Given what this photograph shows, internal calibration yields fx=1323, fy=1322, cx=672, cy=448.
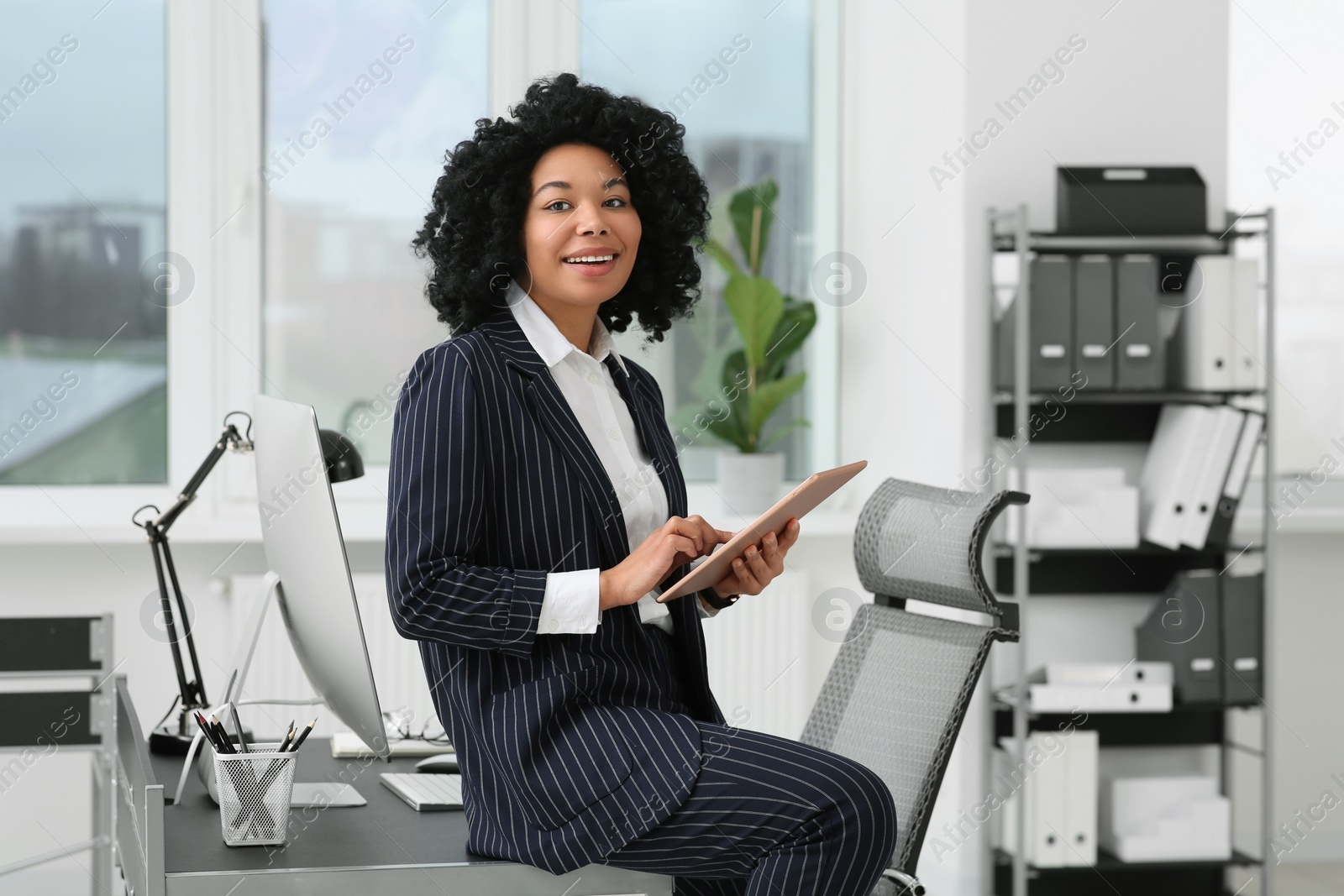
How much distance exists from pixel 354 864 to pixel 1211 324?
8.18 ft

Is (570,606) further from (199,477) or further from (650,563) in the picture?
(199,477)

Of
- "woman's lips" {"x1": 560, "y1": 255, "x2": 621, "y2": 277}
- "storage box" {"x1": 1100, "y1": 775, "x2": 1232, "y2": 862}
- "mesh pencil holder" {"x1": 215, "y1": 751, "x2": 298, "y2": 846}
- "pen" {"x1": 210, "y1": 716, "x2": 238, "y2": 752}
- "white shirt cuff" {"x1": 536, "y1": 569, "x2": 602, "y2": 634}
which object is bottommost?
"storage box" {"x1": 1100, "y1": 775, "x2": 1232, "y2": 862}

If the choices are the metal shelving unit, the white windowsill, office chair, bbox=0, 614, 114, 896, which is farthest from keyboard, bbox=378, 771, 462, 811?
the metal shelving unit

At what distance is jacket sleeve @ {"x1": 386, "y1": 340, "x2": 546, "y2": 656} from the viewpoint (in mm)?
1369

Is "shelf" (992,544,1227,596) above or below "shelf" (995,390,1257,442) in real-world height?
below

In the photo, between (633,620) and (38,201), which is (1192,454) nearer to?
(633,620)

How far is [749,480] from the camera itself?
3676 millimetres

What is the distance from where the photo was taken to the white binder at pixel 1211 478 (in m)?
3.11

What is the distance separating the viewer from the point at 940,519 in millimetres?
1846

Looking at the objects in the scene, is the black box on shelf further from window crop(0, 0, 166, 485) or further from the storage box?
window crop(0, 0, 166, 485)

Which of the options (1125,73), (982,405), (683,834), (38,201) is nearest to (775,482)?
(982,405)

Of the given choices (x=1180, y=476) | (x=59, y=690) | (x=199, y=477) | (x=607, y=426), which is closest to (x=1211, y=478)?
(x=1180, y=476)

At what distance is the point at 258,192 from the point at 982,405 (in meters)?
1.97

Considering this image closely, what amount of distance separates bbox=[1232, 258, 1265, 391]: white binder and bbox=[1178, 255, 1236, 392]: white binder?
0.4 inches
